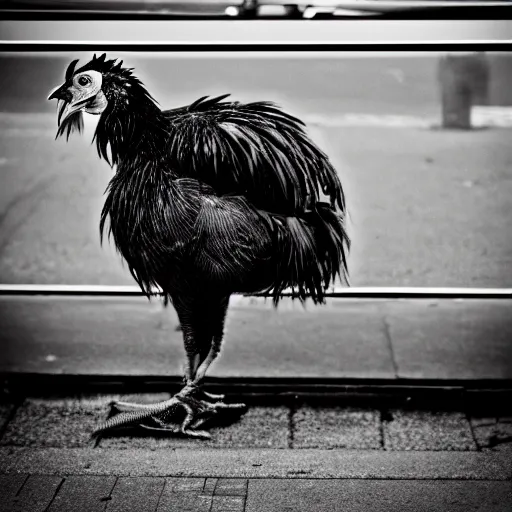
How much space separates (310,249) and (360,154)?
138cm

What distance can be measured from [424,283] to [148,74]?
2.45 meters

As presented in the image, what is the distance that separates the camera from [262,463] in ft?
12.2

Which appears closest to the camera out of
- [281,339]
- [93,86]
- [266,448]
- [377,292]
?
[93,86]

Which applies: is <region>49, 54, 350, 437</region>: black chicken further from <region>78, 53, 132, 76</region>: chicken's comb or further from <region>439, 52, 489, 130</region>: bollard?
<region>439, 52, 489, 130</region>: bollard

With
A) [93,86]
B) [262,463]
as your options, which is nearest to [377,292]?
[262,463]

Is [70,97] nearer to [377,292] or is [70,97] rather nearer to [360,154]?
[377,292]

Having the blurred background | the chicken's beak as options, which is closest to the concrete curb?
the blurred background

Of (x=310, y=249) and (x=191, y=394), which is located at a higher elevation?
(x=310, y=249)

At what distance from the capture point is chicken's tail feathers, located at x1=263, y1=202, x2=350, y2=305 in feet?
12.6

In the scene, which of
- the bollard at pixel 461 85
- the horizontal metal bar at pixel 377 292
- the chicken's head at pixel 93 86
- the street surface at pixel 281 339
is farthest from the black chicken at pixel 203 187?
the bollard at pixel 461 85

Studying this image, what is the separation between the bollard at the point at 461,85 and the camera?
4252 mm

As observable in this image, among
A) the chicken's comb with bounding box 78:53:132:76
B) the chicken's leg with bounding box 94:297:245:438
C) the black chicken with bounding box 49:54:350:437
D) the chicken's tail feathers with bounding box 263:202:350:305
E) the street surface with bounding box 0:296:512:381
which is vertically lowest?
the street surface with bounding box 0:296:512:381

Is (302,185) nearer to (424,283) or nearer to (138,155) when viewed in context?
(138,155)

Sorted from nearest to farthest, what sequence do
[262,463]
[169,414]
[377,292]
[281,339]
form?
1. [262,463]
2. [169,414]
3. [377,292]
4. [281,339]
